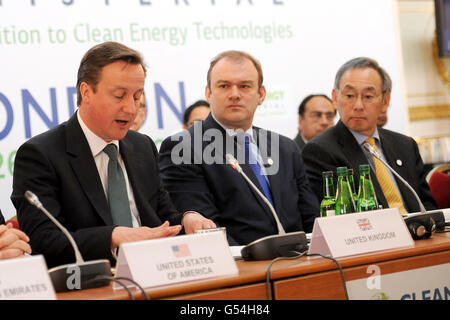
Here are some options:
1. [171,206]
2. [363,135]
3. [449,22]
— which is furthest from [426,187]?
[449,22]

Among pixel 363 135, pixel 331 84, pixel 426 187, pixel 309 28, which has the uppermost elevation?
pixel 309 28

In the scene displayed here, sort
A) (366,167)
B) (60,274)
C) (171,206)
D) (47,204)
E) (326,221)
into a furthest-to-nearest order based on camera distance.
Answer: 1. (171,206)
2. (366,167)
3. (47,204)
4. (326,221)
5. (60,274)

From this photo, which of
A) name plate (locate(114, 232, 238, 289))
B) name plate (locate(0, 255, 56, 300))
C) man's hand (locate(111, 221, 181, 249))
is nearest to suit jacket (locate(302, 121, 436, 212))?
man's hand (locate(111, 221, 181, 249))

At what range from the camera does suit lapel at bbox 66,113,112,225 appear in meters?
2.33

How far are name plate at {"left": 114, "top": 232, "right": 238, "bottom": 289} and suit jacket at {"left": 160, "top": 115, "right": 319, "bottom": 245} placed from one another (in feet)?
3.28

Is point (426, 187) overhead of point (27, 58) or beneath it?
beneath

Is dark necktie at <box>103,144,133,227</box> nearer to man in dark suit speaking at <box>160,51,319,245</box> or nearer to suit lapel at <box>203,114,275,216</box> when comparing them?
man in dark suit speaking at <box>160,51,319,245</box>

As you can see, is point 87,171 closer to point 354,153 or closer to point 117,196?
point 117,196

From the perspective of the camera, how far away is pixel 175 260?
159cm

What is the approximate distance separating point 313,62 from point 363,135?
1559 millimetres

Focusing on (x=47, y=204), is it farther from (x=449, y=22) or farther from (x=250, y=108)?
(x=449, y=22)

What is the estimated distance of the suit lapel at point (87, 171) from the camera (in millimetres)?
2326

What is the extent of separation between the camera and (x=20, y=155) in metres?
2.37

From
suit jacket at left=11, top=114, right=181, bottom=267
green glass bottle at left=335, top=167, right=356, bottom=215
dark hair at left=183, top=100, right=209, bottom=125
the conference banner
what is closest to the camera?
suit jacket at left=11, top=114, right=181, bottom=267
